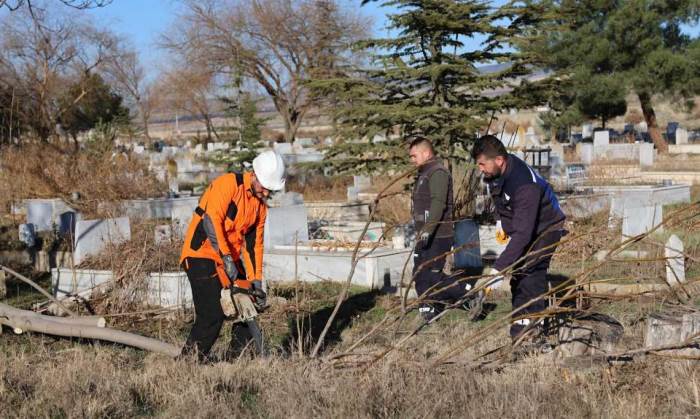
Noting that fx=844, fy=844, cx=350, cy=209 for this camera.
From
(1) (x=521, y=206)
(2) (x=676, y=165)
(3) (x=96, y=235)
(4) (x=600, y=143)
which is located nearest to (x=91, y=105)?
(4) (x=600, y=143)

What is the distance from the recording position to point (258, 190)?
19.3ft

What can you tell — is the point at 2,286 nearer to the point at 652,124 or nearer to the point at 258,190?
the point at 258,190

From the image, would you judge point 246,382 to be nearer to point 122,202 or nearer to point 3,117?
point 122,202

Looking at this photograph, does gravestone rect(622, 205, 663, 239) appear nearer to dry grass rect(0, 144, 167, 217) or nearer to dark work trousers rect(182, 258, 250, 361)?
dark work trousers rect(182, 258, 250, 361)

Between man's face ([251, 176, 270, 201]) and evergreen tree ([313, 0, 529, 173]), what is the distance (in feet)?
22.2

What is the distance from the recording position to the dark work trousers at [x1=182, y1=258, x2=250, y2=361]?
5844 mm

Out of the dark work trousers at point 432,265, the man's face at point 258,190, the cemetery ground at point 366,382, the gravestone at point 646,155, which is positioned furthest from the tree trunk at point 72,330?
the gravestone at point 646,155

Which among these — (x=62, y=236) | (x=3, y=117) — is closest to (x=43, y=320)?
(x=62, y=236)

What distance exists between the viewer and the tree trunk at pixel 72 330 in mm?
6238

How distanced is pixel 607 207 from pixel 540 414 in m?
8.85

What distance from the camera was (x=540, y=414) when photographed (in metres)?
4.61

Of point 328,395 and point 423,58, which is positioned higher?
point 423,58

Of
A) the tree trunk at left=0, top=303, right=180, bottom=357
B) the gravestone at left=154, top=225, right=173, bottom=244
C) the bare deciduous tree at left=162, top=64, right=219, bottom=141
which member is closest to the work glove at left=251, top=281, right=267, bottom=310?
the tree trunk at left=0, top=303, right=180, bottom=357

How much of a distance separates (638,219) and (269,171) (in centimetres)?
685
